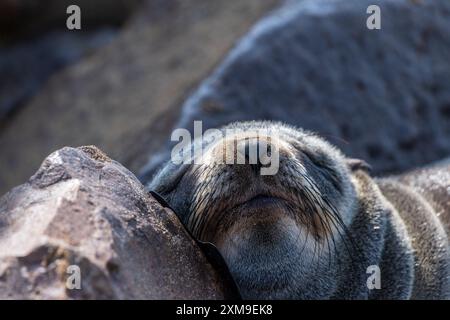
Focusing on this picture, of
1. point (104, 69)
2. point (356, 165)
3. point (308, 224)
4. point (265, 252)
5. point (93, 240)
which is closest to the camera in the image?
point (93, 240)

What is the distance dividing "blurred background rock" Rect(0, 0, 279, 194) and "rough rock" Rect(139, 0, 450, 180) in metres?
0.33

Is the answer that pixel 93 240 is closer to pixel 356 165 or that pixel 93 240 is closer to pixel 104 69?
pixel 356 165

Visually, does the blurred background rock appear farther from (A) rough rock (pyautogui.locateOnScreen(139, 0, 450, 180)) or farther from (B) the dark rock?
(A) rough rock (pyautogui.locateOnScreen(139, 0, 450, 180))

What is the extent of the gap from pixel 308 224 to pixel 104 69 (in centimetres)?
516

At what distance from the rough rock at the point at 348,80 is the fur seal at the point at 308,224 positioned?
1.82 m

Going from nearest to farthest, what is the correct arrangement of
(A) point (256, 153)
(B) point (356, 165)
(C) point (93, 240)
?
(C) point (93, 240) < (A) point (256, 153) < (B) point (356, 165)

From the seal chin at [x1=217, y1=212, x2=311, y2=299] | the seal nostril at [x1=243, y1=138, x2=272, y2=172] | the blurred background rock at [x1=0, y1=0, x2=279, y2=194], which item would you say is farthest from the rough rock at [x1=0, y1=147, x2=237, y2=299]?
the blurred background rock at [x1=0, y1=0, x2=279, y2=194]

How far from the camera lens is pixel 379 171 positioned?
22.4 feet

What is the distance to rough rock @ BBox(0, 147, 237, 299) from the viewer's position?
2771 millimetres

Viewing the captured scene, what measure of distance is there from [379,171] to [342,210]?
9.12ft

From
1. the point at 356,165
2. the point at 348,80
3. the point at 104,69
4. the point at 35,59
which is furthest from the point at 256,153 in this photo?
the point at 35,59

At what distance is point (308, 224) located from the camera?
3572 millimetres


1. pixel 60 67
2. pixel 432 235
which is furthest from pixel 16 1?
pixel 432 235

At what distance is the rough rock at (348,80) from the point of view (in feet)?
21.5
